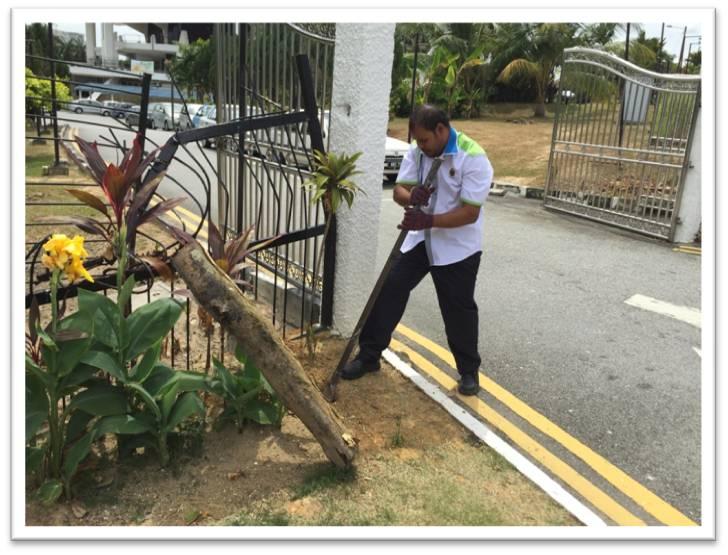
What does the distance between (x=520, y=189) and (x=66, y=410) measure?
1097 cm

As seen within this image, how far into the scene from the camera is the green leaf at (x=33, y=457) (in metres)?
2.57

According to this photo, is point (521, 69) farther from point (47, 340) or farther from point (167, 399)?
point (47, 340)

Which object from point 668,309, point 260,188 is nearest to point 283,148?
point 260,188

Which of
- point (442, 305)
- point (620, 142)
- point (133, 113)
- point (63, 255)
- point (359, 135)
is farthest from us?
point (620, 142)

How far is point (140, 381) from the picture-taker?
2.67 meters

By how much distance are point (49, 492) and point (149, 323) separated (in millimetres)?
789

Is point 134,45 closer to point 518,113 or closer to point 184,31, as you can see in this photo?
point 184,31

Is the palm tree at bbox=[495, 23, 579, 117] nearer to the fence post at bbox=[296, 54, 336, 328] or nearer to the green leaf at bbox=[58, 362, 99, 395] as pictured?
the fence post at bbox=[296, 54, 336, 328]

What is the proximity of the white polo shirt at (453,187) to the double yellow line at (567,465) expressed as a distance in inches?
35.9

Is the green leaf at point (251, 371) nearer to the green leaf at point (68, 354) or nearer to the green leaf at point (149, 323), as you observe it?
the green leaf at point (149, 323)

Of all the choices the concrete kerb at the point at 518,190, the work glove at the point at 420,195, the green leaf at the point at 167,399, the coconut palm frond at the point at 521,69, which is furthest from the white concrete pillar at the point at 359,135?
the coconut palm frond at the point at 521,69

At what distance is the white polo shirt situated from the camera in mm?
3477

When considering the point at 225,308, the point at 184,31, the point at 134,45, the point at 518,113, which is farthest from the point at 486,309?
the point at 134,45

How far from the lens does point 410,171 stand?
3750 mm
